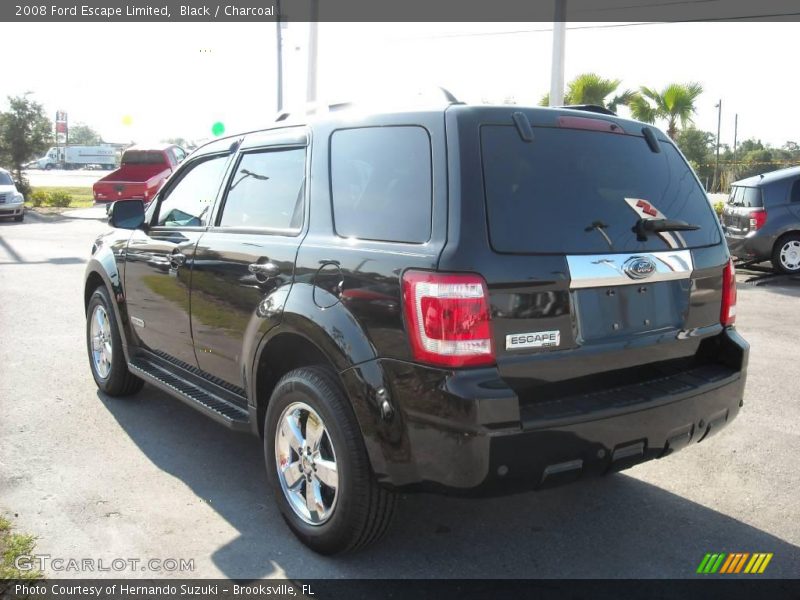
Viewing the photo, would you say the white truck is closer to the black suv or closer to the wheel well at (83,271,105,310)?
the wheel well at (83,271,105,310)

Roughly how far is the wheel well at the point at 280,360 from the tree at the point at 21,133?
29.1 m

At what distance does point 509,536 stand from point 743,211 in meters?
10.8

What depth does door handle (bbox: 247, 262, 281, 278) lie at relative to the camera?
11.6ft

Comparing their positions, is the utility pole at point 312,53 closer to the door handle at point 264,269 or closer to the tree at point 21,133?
the tree at point 21,133

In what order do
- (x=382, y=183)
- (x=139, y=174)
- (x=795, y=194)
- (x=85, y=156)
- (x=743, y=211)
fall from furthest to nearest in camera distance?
(x=85, y=156), (x=139, y=174), (x=743, y=211), (x=795, y=194), (x=382, y=183)

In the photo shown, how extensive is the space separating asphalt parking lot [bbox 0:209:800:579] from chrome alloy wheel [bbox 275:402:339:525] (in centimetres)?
21

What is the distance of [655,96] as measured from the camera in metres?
22.2

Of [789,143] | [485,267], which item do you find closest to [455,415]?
[485,267]

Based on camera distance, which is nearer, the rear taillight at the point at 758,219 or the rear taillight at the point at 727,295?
the rear taillight at the point at 727,295

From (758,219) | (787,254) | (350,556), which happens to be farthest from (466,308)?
(787,254)

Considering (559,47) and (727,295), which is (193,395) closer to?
(727,295)

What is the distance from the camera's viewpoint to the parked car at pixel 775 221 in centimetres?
1219

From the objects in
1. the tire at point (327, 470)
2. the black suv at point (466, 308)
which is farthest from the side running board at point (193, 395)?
the tire at point (327, 470)

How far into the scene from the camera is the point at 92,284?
580 cm
